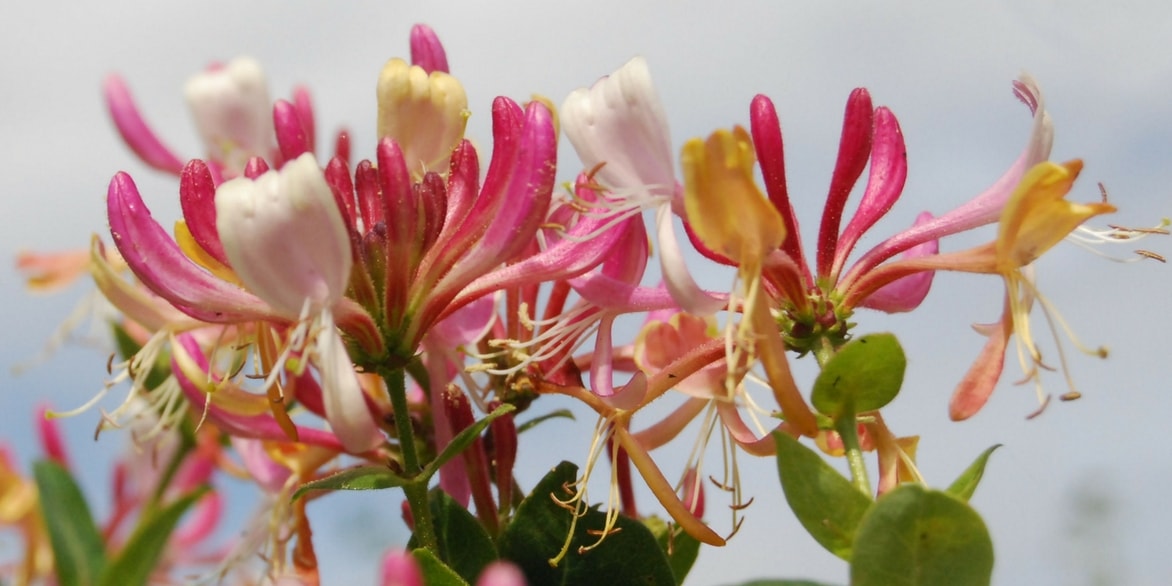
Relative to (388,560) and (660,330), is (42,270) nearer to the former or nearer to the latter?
(660,330)

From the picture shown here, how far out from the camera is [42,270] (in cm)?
239

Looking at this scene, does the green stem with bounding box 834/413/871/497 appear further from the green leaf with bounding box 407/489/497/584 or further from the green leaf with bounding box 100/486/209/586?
the green leaf with bounding box 100/486/209/586

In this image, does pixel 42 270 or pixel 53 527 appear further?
pixel 42 270

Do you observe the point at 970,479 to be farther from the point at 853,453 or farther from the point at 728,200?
the point at 728,200

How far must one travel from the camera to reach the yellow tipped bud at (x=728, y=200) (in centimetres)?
103

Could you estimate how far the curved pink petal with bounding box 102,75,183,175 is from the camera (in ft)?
7.67

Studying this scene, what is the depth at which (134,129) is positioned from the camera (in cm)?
237

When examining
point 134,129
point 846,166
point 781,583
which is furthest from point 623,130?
point 134,129

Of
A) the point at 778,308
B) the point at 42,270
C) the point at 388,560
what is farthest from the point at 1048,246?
the point at 42,270

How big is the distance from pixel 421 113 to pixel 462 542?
488 millimetres

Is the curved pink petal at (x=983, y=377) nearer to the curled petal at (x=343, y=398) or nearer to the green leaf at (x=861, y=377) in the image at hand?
the green leaf at (x=861, y=377)

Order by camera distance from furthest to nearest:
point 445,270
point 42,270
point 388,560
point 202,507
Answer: point 202,507
point 42,270
point 445,270
point 388,560

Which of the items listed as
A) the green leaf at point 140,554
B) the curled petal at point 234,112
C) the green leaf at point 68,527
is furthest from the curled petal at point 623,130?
the curled petal at point 234,112

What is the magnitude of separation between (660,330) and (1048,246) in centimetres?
46
